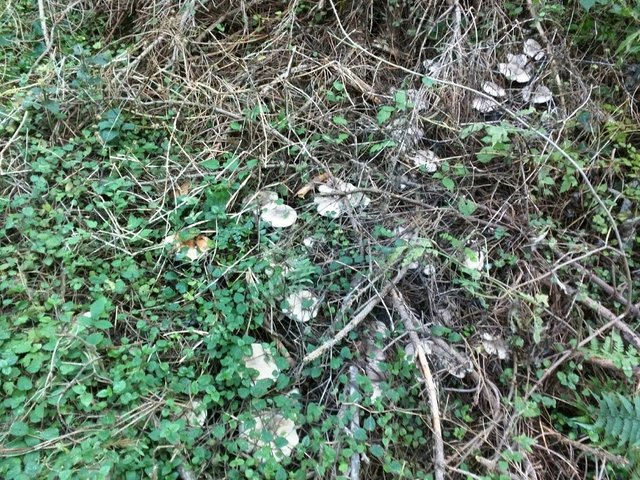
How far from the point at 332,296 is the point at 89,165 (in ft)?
4.82

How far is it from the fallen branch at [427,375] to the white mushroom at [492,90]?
1.33 metres

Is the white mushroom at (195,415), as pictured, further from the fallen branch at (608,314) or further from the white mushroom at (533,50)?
the white mushroom at (533,50)

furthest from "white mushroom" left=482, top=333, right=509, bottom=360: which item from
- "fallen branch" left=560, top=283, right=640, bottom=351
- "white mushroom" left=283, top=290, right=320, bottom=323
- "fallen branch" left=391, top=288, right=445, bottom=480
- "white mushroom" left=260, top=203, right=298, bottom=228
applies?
"white mushroom" left=260, top=203, right=298, bottom=228

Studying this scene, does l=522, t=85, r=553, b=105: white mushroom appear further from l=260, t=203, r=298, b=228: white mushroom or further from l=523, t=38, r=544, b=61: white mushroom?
l=260, t=203, r=298, b=228: white mushroom

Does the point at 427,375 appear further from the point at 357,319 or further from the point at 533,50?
the point at 533,50

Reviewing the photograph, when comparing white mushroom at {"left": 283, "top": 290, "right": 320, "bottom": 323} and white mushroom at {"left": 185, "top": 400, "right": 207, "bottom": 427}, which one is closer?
white mushroom at {"left": 185, "top": 400, "right": 207, "bottom": 427}

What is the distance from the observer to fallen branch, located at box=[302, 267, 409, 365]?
2040mm

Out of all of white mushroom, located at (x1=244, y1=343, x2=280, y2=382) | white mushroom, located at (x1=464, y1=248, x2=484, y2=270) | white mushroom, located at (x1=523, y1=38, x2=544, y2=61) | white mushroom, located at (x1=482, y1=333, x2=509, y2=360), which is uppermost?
white mushroom, located at (x1=523, y1=38, x2=544, y2=61)

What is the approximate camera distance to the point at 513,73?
9.26 feet

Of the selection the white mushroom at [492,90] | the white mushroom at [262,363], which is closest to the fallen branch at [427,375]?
the white mushroom at [262,363]

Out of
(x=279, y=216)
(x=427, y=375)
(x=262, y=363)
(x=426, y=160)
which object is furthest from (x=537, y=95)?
(x=262, y=363)

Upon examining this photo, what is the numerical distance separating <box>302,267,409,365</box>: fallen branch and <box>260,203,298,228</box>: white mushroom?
577mm

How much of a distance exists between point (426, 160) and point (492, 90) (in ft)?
2.00

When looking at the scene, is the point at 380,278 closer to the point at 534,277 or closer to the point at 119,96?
the point at 534,277
